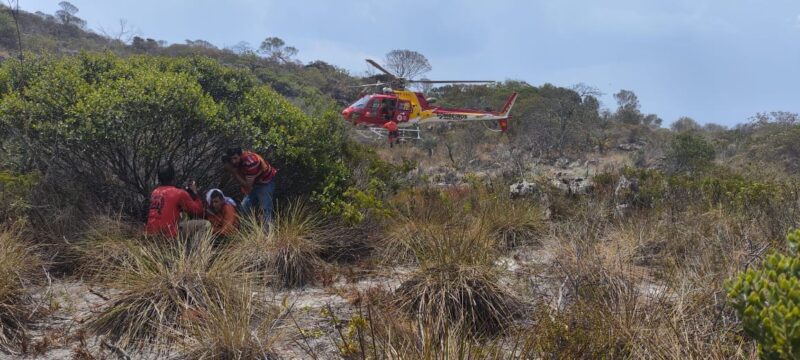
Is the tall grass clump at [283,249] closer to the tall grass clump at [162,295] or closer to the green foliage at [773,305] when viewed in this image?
the tall grass clump at [162,295]

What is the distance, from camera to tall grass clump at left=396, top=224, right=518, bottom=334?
13.1ft

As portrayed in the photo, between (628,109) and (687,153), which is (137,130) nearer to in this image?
(687,153)

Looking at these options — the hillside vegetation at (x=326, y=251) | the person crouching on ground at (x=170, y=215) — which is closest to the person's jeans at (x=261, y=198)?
the hillside vegetation at (x=326, y=251)

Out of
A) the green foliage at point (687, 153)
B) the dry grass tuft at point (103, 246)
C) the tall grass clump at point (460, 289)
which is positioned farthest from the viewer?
the green foliage at point (687, 153)

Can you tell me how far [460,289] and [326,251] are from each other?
214 centimetres

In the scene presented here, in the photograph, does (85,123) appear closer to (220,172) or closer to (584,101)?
(220,172)

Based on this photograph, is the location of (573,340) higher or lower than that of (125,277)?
higher

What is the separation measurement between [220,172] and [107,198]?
1273 mm

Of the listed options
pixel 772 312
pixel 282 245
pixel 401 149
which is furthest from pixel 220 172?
pixel 401 149

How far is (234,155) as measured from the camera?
573 cm

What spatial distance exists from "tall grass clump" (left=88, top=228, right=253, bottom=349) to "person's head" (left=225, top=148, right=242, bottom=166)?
163 cm

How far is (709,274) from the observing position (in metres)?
3.95

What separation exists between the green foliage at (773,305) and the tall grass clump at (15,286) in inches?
164

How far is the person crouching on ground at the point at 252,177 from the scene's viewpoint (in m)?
5.78
